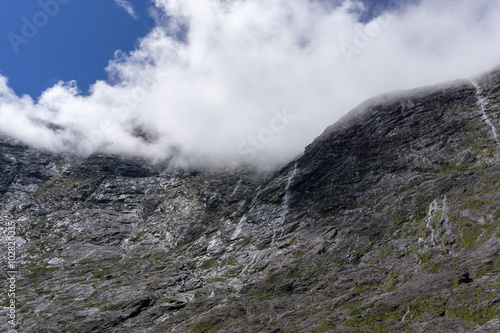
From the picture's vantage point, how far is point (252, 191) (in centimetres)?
18250

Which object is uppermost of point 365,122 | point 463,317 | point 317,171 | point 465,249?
point 365,122

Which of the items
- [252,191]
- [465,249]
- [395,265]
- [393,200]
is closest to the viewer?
[465,249]

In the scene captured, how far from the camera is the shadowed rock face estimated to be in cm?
8512

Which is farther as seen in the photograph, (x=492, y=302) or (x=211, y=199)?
(x=211, y=199)

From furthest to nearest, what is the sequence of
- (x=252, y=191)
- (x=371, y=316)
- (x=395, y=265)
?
(x=252, y=191) → (x=395, y=265) → (x=371, y=316)

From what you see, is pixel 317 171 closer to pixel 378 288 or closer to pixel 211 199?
pixel 211 199

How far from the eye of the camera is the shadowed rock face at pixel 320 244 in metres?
85.1

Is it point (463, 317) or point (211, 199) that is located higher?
point (211, 199)

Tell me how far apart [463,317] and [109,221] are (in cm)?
16456

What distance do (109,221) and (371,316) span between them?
482 ft

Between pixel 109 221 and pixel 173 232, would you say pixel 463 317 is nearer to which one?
pixel 173 232

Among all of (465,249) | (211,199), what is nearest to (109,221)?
(211,199)

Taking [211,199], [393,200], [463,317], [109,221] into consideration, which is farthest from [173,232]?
[463,317]

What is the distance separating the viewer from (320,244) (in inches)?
4776
